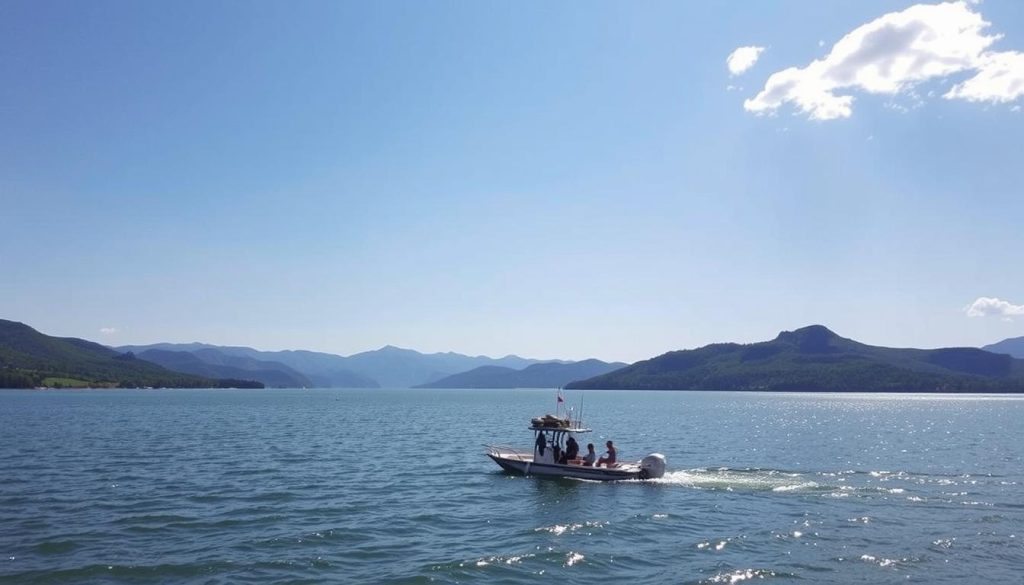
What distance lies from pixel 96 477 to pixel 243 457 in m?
13.3

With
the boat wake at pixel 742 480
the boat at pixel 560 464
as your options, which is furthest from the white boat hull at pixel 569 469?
the boat wake at pixel 742 480

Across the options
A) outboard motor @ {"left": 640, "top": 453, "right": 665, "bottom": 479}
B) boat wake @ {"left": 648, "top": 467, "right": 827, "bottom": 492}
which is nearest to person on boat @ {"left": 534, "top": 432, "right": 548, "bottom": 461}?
outboard motor @ {"left": 640, "top": 453, "right": 665, "bottom": 479}

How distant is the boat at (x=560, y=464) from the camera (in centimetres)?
4781

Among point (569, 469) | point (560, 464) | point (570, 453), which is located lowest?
point (569, 469)

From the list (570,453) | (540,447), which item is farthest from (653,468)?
(540,447)

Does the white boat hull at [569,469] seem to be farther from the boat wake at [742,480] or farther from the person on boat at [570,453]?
the boat wake at [742,480]

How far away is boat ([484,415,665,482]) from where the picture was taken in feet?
157

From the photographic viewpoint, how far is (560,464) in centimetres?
5003

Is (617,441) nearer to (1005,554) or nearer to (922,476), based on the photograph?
(922,476)

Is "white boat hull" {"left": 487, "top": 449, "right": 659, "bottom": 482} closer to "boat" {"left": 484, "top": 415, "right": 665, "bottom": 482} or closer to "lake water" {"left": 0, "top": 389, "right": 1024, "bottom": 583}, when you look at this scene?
"boat" {"left": 484, "top": 415, "right": 665, "bottom": 482}

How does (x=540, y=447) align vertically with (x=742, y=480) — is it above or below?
above

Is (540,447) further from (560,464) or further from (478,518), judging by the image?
(478,518)

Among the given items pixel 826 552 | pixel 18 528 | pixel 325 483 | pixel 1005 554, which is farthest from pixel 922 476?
pixel 18 528

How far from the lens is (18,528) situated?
30.1 meters
